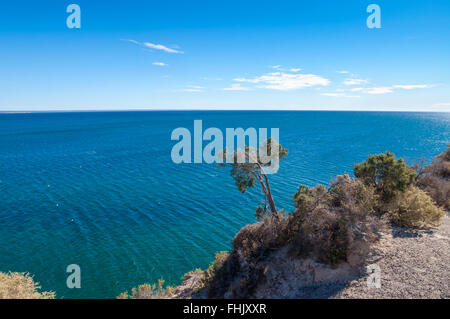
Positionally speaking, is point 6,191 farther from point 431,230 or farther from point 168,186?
point 431,230

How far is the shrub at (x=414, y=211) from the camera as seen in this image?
16.9 metres

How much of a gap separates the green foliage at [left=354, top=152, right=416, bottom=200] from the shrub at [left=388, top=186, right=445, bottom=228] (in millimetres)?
783

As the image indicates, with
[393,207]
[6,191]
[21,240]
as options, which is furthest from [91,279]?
[6,191]

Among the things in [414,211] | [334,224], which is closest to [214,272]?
[334,224]

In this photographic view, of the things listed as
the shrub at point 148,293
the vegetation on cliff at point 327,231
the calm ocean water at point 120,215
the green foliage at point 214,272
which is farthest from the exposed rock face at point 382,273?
the calm ocean water at point 120,215

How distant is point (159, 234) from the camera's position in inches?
1092

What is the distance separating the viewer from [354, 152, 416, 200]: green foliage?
1794 centimetres

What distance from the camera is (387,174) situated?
60.5 ft

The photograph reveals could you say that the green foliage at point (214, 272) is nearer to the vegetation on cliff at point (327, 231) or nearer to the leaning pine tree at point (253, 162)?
the vegetation on cliff at point (327, 231)

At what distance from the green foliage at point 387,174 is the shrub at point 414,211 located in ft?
2.57

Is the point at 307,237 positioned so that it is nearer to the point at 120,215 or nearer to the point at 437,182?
the point at 437,182

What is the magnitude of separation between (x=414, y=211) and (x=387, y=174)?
3.09 m

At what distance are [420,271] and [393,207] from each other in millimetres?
5984

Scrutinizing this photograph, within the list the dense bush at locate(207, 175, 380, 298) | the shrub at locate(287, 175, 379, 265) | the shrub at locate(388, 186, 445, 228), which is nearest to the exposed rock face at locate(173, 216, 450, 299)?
the dense bush at locate(207, 175, 380, 298)
